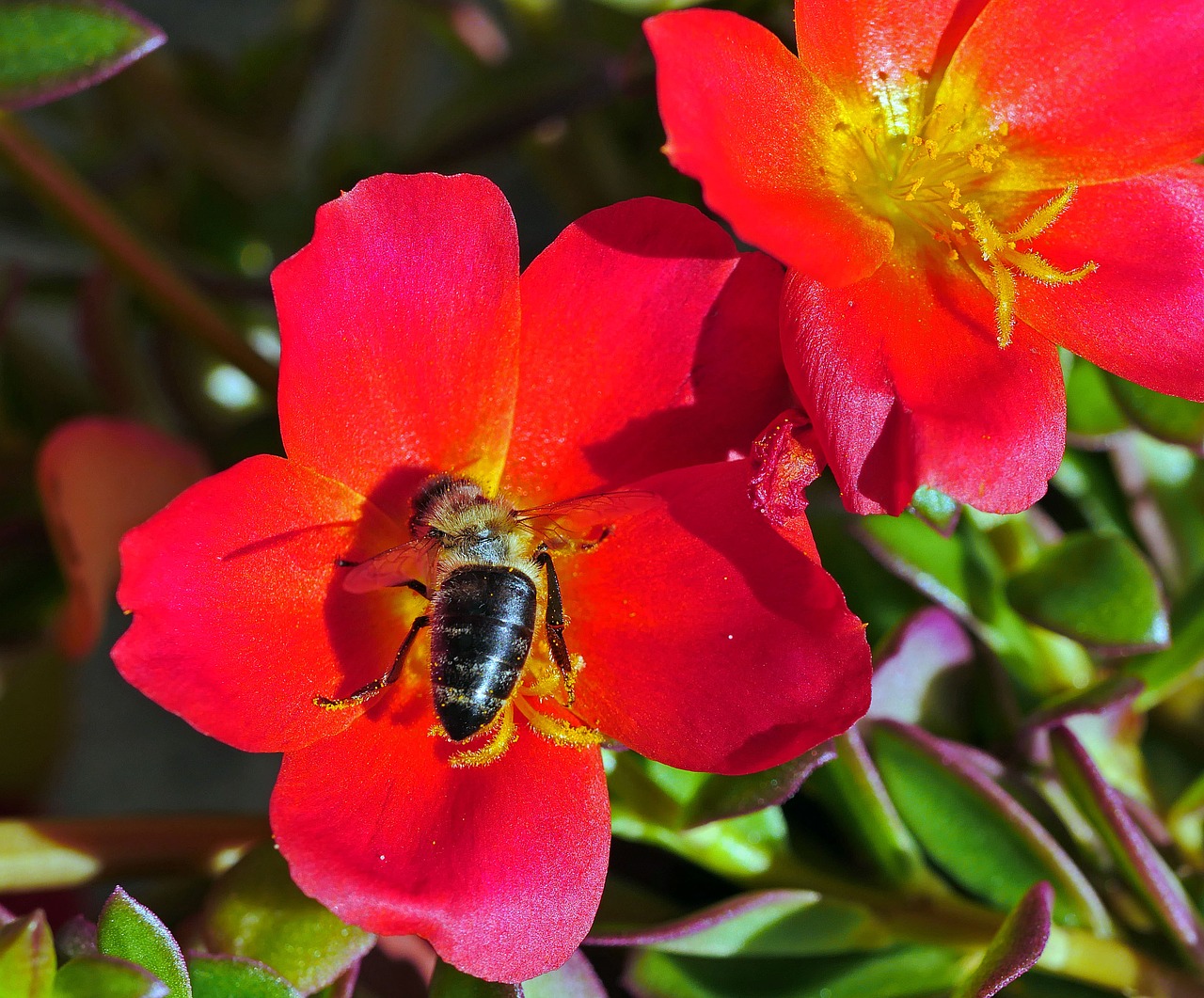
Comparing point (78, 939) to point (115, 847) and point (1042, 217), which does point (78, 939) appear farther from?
point (1042, 217)

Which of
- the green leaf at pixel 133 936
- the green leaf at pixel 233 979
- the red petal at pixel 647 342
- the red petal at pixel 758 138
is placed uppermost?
the red petal at pixel 758 138

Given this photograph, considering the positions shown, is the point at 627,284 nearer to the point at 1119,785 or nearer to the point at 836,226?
the point at 836,226

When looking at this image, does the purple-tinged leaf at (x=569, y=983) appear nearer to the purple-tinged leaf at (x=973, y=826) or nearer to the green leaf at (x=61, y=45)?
the purple-tinged leaf at (x=973, y=826)

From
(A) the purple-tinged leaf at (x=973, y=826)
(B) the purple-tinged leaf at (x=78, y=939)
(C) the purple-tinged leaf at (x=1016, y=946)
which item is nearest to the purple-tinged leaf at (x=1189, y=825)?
(A) the purple-tinged leaf at (x=973, y=826)

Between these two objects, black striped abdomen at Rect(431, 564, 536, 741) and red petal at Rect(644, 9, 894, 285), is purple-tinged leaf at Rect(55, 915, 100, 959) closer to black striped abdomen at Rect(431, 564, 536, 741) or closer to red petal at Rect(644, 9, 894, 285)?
black striped abdomen at Rect(431, 564, 536, 741)

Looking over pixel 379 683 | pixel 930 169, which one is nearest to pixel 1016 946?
pixel 379 683

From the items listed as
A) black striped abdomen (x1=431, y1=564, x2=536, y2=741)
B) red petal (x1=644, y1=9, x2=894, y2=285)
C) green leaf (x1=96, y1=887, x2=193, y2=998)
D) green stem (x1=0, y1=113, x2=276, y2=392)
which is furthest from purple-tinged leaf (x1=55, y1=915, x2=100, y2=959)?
red petal (x1=644, y1=9, x2=894, y2=285)

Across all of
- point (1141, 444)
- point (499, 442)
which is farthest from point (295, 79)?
point (1141, 444)
